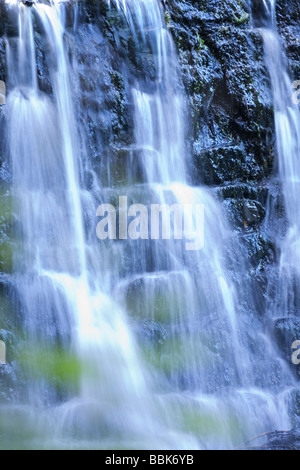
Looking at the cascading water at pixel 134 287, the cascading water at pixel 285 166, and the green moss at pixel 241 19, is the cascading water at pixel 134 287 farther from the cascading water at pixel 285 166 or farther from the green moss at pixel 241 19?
the green moss at pixel 241 19

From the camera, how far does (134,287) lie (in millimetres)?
5738

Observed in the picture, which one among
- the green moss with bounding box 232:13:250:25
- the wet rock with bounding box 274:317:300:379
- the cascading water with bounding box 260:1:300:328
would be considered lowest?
the wet rock with bounding box 274:317:300:379

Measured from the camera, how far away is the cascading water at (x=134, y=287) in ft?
16.3

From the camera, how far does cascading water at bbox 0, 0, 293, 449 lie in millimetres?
4980

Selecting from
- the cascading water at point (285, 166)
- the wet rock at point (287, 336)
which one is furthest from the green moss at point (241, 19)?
the wet rock at point (287, 336)

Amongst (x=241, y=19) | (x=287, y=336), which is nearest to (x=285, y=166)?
(x=241, y=19)

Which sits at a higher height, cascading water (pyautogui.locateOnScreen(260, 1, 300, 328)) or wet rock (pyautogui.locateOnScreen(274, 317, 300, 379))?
cascading water (pyautogui.locateOnScreen(260, 1, 300, 328))

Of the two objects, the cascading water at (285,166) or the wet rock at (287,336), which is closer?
the wet rock at (287,336)

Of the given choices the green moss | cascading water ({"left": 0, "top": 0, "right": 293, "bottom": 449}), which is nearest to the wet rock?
cascading water ({"left": 0, "top": 0, "right": 293, "bottom": 449})

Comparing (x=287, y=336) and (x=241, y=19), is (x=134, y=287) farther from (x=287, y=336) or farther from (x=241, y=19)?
(x=241, y=19)

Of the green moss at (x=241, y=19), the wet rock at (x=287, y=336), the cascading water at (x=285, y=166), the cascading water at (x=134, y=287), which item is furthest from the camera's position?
the green moss at (x=241, y=19)

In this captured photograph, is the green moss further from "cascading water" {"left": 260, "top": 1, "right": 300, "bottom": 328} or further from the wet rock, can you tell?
the wet rock

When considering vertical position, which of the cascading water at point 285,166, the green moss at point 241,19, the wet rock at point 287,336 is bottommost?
the wet rock at point 287,336
